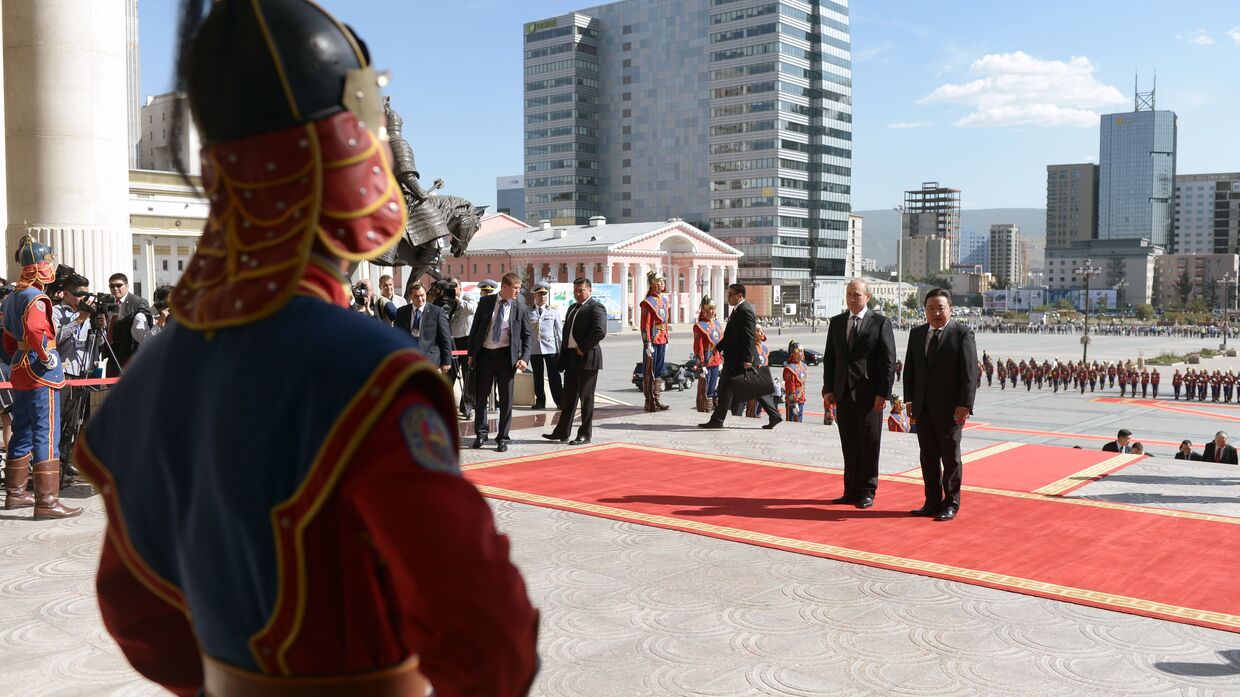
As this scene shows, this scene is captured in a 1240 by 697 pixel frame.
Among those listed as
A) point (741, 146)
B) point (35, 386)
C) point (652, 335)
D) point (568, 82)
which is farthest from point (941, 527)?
point (568, 82)

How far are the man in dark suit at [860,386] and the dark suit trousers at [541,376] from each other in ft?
22.4

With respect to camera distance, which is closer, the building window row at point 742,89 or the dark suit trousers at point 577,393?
the dark suit trousers at point 577,393

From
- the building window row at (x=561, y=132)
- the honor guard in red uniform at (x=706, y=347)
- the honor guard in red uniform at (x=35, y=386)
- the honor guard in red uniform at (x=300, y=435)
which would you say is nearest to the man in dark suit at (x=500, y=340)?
the honor guard in red uniform at (x=35, y=386)

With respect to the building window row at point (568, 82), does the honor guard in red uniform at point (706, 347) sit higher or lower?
lower

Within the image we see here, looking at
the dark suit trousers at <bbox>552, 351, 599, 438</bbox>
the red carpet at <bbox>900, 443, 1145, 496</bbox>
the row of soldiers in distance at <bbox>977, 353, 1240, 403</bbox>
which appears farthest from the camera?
the row of soldiers in distance at <bbox>977, 353, 1240, 403</bbox>

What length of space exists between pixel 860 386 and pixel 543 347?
7440mm

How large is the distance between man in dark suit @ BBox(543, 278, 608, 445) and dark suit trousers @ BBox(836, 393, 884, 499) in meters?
3.45

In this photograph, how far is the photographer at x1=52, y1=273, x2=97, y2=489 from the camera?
839cm

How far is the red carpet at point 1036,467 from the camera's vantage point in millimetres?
9578

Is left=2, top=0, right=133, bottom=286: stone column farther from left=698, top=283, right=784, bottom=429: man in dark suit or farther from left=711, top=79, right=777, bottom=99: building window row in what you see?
left=711, top=79, right=777, bottom=99: building window row

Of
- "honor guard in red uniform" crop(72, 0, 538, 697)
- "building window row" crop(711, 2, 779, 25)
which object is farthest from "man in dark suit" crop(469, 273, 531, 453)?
"building window row" crop(711, 2, 779, 25)

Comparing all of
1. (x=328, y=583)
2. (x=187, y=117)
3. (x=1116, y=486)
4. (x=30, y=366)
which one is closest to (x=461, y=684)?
(x=328, y=583)

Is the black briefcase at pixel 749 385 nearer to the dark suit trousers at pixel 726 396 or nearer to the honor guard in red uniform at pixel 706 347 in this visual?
the dark suit trousers at pixel 726 396

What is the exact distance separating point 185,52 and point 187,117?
6.2 inches
